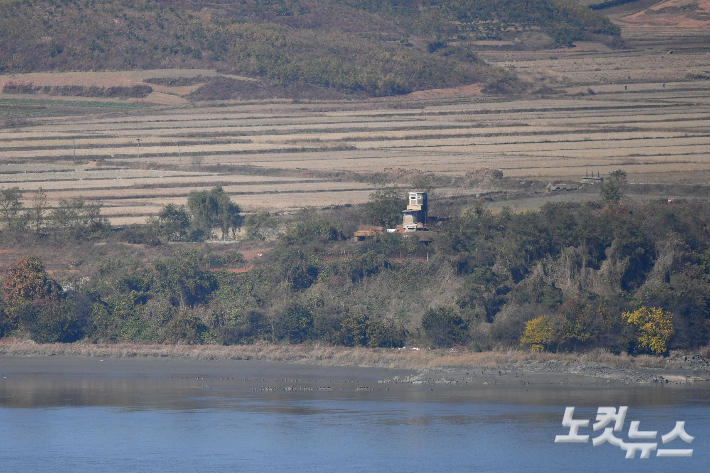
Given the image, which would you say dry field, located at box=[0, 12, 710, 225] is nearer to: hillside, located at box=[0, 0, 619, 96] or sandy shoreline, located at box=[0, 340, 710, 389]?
hillside, located at box=[0, 0, 619, 96]

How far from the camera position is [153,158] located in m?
90.1

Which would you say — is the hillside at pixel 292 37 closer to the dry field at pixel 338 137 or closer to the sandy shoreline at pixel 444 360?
the dry field at pixel 338 137

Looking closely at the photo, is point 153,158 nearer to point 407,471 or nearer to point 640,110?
point 640,110

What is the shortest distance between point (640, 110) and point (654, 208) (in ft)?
155

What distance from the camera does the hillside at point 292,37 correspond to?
124875mm

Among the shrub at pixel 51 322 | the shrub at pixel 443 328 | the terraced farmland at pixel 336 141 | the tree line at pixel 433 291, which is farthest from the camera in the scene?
the terraced farmland at pixel 336 141

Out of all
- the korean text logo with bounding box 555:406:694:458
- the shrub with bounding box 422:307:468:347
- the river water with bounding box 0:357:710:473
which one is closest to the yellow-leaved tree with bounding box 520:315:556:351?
the shrub with bounding box 422:307:468:347

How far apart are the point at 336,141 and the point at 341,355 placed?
165ft

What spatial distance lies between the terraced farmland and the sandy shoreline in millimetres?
24676

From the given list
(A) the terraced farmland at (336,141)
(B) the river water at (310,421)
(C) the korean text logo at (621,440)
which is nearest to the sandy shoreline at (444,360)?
(B) the river water at (310,421)

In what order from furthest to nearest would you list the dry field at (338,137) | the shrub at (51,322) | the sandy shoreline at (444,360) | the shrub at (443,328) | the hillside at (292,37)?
1. the hillside at (292,37)
2. the dry field at (338,137)
3. the shrub at (51,322)
4. the shrub at (443,328)
5. the sandy shoreline at (444,360)

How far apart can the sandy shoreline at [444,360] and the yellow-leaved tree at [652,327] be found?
707mm

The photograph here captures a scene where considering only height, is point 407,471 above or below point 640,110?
below

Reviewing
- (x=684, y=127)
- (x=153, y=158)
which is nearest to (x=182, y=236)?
(x=153, y=158)
